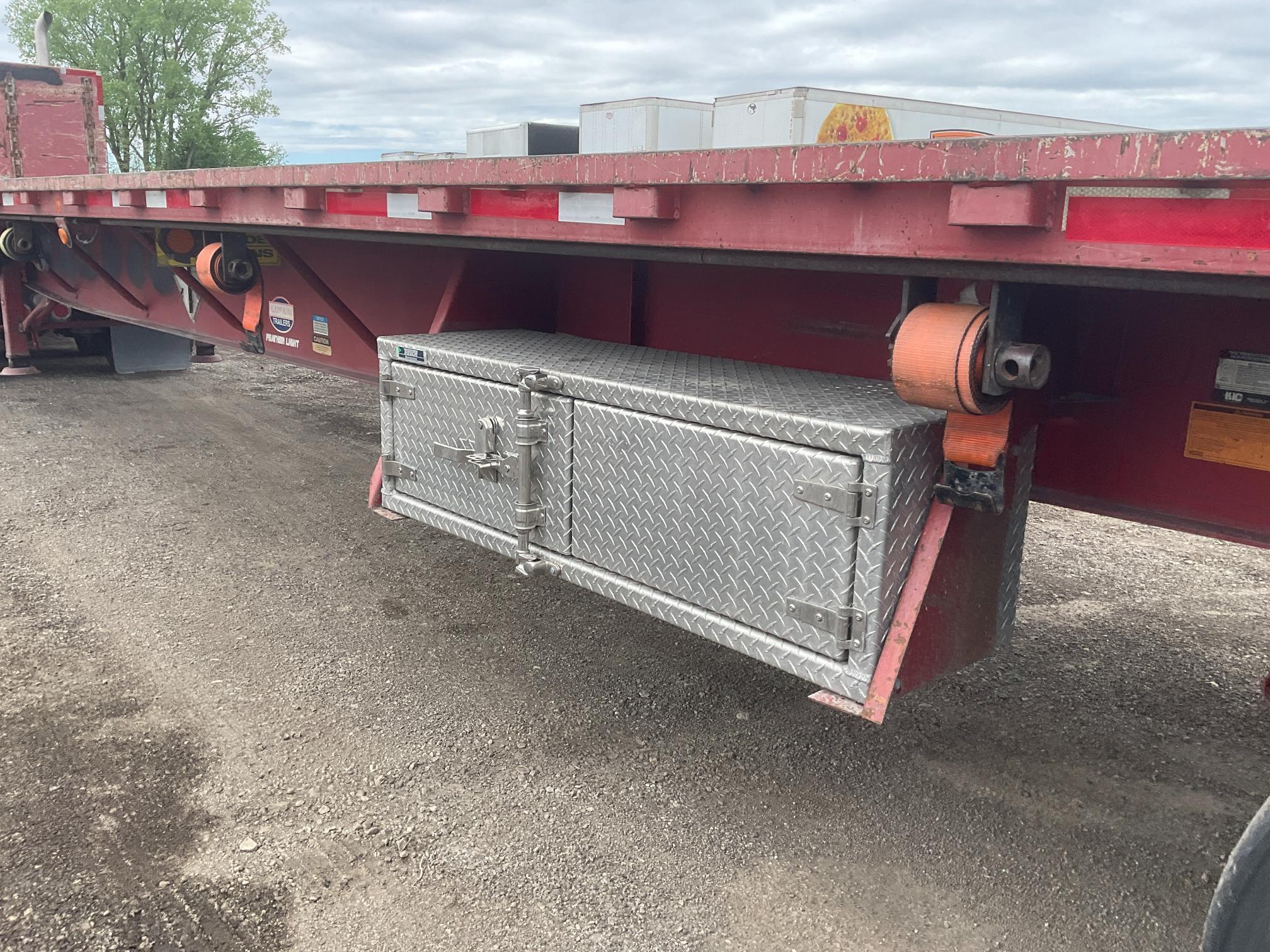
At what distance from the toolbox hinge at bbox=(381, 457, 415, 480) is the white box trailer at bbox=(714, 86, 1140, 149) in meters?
8.42

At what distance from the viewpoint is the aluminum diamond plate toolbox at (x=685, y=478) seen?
7.27 feet

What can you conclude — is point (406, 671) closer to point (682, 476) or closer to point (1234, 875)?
point (682, 476)

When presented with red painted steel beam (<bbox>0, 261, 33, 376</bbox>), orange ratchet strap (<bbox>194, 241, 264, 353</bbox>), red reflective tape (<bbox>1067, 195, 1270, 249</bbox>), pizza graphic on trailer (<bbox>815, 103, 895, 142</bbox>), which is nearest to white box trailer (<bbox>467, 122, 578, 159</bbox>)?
pizza graphic on trailer (<bbox>815, 103, 895, 142</bbox>)

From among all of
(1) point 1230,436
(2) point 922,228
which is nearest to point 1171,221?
(2) point 922,228

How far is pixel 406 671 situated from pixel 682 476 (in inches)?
60.6

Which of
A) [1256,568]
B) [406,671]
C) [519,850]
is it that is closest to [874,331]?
[519,850]

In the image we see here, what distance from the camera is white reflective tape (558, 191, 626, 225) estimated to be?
2.60 m

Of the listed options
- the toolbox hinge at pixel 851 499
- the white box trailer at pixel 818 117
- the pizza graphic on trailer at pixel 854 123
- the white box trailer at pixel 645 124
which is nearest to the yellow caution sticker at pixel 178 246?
the toolbox hinge at pixel 851 499

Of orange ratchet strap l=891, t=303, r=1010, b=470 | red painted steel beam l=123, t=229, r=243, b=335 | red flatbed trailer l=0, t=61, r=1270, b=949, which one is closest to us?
red flatbed trailer l=0, t=61, r=1270, b=949

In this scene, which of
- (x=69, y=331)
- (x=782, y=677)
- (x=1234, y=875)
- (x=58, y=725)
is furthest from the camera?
(x=69, y=331)

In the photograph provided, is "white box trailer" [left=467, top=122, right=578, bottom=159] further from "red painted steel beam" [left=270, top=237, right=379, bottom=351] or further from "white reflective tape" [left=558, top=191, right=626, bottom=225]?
"white reflective tape" [left=558, top=191, right=626, bottom=225]

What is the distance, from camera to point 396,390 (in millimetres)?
3342

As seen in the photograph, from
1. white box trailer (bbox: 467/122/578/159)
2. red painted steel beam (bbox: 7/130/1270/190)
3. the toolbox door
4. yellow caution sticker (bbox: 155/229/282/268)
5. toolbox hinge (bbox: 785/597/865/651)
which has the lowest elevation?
toolbox hinge (bbox: 785/597/865/651)

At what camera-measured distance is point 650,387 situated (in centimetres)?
263
